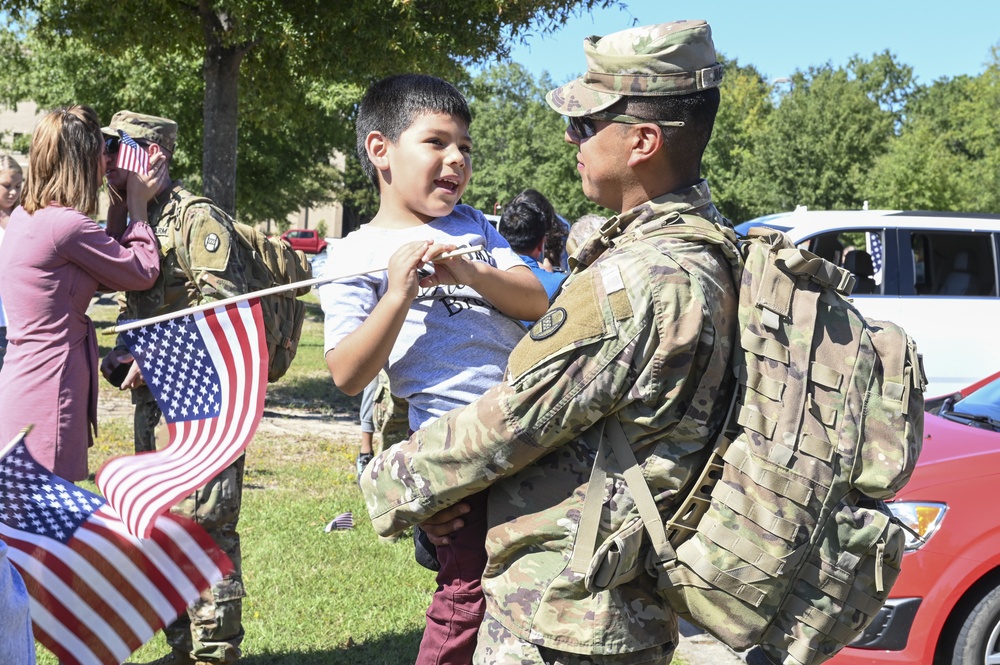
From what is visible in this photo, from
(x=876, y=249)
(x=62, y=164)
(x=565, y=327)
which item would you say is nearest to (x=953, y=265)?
(x=876, y=249)

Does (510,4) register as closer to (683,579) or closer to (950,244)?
(950,244)

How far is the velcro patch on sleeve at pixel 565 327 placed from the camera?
189 cm

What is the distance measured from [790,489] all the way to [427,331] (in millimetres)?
956

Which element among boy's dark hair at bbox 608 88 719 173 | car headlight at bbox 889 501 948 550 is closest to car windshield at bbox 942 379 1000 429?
car headlight at bbox 889 501 948 550

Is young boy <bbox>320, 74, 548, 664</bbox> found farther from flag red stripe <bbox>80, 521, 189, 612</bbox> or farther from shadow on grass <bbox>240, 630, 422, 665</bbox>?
shadow on grass <bbox>240, 630, 422, 665</bbox>

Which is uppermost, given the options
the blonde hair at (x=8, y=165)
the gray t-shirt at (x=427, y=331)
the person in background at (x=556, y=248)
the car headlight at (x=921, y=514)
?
the blonde hair at (x=8, y=165)

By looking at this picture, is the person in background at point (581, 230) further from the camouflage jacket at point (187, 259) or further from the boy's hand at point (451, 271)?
the boy's hand at point (451, 271)

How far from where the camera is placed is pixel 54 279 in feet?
12.0

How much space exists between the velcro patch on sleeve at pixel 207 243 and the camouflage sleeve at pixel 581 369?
230 centimetres

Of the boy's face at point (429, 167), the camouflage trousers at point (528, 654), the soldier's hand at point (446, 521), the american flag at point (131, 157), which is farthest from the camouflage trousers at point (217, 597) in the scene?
the camouflage trousers at point (528, 654)

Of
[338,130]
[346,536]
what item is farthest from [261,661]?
[338,130]

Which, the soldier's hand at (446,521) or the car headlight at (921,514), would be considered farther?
the car headlight at (921,514)

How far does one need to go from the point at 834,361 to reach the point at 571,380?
0.51 metres

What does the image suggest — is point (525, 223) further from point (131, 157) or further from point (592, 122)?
point (592, 122)
